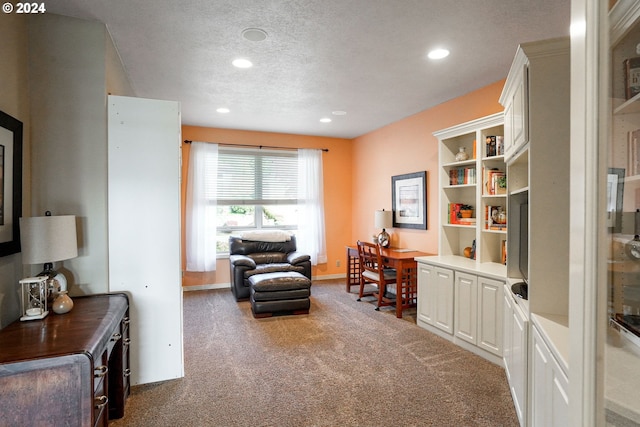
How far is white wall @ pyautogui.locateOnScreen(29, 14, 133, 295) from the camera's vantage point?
2301mm

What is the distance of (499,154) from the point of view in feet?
11.1

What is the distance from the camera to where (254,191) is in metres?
6.10

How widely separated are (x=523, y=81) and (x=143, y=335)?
3125 mm

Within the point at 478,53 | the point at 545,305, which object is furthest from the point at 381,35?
the point at 545,305

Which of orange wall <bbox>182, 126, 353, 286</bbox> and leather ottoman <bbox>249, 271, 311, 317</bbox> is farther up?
orange wall <bbox>182, 126, 353, 286</bbox>

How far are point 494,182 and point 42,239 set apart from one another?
3.67 meters

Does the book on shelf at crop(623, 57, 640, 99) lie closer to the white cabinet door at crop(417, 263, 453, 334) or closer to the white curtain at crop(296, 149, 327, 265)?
the white cabinet door at crop(417, 263, 453, 334)

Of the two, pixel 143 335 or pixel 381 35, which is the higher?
pixel 381 35

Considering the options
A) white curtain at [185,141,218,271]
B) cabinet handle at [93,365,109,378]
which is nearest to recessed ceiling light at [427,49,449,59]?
cabinet handle at [93,365,109,378]

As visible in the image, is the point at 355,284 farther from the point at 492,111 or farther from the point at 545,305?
the point at 545,305

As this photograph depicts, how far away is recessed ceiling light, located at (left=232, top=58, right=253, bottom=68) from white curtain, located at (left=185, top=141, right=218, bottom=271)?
2694 mm

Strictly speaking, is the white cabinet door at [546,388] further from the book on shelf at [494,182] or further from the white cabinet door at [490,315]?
the book on shelf at [494,182]

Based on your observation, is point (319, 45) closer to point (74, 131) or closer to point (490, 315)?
point (74, 131)

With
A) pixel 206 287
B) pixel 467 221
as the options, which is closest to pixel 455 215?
pixel 467 221
